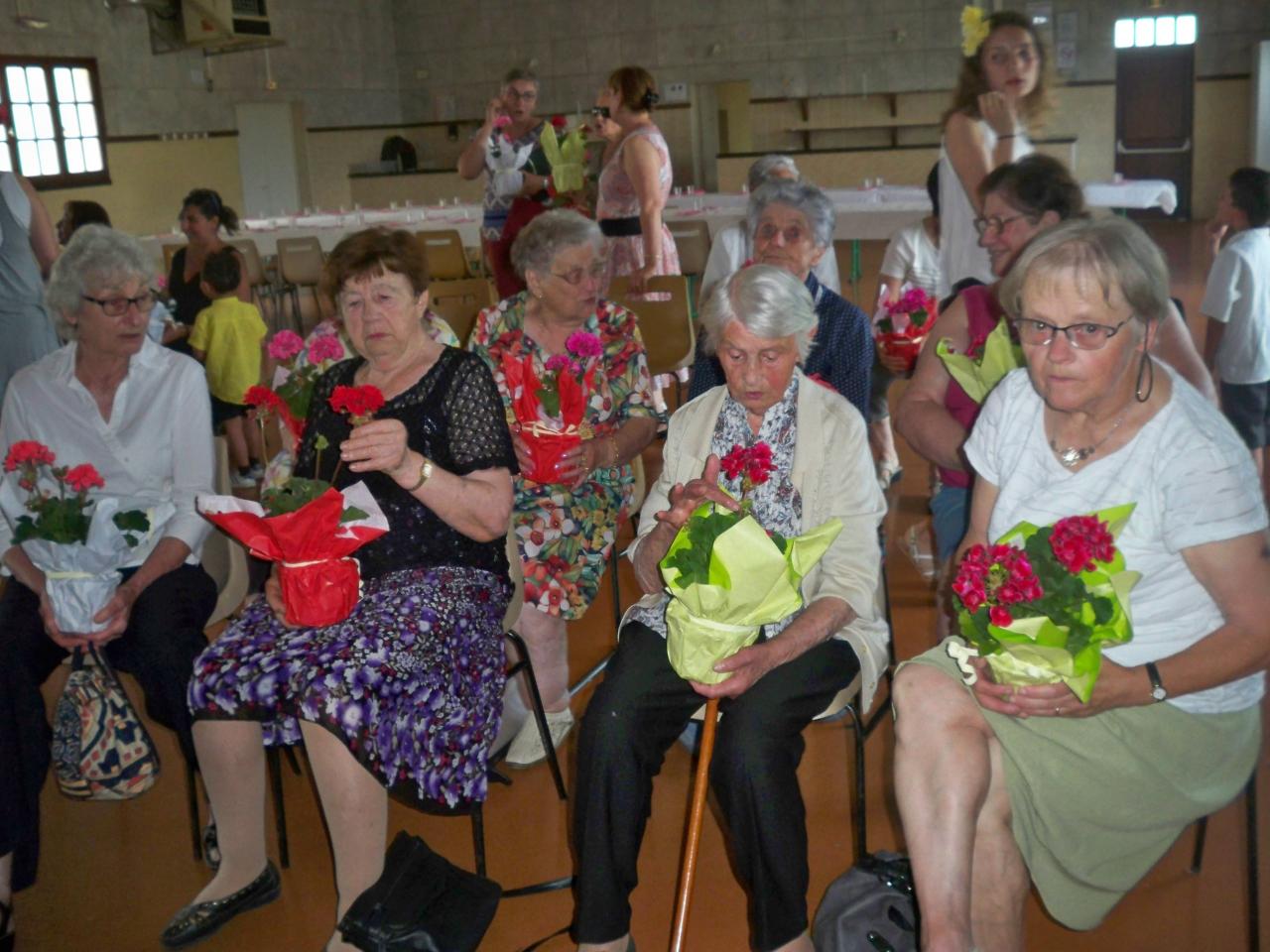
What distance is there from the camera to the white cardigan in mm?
2334

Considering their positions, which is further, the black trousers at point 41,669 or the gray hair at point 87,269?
the gray hair at point 87,269

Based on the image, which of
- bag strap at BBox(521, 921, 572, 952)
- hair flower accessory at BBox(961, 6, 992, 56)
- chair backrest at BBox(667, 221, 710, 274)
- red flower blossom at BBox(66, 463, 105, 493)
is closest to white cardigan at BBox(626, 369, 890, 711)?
bag strap at BBox(521, 921, 572, 952)

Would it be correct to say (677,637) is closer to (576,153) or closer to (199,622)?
(199,622)

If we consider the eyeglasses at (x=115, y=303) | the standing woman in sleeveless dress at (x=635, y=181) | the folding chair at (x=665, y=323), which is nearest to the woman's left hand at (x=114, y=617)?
the eyeglasses at (x=115, y=303)

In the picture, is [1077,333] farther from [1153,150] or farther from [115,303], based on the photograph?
[1153,150]

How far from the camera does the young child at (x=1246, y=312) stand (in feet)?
14.9

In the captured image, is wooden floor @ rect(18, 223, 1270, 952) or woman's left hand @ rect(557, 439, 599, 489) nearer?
wooden floor @ rect(18, 223, 1270, 952)

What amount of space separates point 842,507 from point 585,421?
980 mm

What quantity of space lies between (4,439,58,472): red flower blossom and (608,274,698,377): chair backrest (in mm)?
2924

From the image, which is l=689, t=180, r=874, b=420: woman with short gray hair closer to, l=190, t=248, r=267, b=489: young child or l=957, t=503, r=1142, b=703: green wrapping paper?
l=957, t=503, r=1142, b=703: green wrapping paper

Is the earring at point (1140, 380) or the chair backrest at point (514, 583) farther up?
the earring at point (1140, 380)

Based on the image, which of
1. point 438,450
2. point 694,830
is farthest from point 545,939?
point 438,450

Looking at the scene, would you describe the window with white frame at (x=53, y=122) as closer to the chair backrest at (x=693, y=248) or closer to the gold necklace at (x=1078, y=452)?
the chair backrest at (x=693, y=248)

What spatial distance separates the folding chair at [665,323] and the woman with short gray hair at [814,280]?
68.1 inches
